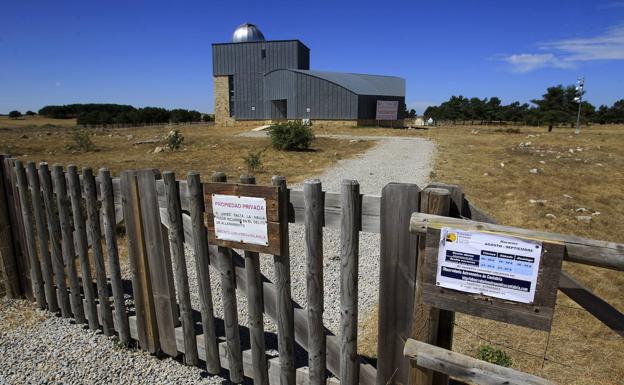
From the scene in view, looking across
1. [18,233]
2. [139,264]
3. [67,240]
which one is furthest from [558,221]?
[18,233]

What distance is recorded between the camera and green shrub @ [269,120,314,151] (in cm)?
2133

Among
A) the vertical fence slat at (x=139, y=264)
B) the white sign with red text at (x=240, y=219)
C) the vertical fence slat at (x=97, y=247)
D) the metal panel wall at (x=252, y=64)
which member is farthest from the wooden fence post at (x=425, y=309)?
the metal panel wall at (x=252, y=64)

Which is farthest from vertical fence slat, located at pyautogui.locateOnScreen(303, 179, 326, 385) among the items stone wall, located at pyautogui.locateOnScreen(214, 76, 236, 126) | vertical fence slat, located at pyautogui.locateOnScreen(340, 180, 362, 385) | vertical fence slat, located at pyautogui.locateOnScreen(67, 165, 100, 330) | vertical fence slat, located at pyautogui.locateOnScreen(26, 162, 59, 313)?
stone wall, located at pyautogui.locateOnScreen(214, 76, 236, 126)

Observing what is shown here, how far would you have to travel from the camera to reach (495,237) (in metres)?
1.89

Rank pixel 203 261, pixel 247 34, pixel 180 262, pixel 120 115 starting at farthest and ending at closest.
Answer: pixel 120 115 < pixel 247 34 < pixel 180 262 < pixel 203 261

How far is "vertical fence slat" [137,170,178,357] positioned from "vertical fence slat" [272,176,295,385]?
3.90ft

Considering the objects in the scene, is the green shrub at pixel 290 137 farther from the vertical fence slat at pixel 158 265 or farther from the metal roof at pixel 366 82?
the metal roof at pixel 366 82

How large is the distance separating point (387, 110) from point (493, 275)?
46.5 metres

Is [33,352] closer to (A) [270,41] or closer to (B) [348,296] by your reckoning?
(B) [348,296]

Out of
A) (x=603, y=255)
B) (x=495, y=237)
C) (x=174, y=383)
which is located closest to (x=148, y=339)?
(x=174, y=383)

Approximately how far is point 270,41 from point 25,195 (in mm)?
46434

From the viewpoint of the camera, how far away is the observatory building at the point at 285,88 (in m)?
43.1

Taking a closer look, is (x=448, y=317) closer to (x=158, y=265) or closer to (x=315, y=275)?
(x=315, y=275)

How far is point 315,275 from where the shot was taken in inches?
105
